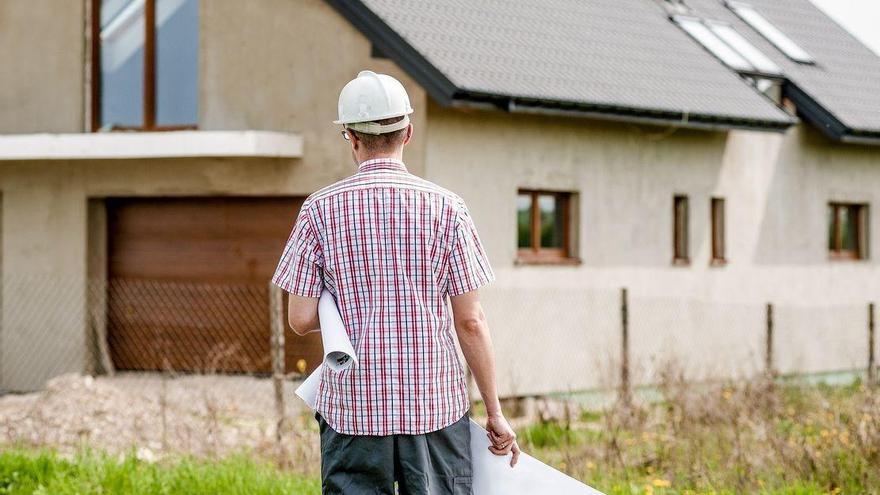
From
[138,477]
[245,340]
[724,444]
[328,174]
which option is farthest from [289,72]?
[138,477]

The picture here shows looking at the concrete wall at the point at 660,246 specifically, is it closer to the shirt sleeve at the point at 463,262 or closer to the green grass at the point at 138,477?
the green grass at the point at 138,477

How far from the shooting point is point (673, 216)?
1577 centimetres

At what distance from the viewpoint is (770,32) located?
19.2 meters

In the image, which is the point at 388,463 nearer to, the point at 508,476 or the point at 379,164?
the point at 508,476

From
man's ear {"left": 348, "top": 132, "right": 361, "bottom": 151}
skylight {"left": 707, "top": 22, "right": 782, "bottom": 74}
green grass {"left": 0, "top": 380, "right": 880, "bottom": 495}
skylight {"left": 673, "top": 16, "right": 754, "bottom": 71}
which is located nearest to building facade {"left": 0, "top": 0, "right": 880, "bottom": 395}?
skylight {"left": 673, "top": 16, "right": 754, "bottom": 71}

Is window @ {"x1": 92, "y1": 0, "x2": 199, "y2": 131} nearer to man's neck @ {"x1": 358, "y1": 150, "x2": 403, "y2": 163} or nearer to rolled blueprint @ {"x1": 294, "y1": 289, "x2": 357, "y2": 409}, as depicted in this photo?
man's neck @ {"x1": 358, "y1": 150, "x2": 403, "y2": 163}

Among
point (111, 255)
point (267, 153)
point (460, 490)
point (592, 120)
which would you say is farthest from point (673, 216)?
point (460, 490)

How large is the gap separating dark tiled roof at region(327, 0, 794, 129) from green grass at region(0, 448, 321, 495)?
17.5 ft

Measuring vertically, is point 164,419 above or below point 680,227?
below

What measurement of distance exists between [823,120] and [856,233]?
7.45ft

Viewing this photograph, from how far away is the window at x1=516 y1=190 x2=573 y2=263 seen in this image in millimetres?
14062

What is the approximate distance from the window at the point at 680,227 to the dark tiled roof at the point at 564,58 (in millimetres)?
1087

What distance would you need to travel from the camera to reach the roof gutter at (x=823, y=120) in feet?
54.9

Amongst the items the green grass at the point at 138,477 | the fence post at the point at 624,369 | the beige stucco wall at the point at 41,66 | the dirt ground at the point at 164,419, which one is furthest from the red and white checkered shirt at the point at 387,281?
the beige stucco wall at the point at 41,66
